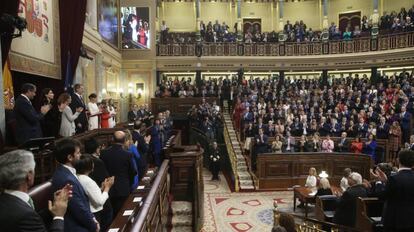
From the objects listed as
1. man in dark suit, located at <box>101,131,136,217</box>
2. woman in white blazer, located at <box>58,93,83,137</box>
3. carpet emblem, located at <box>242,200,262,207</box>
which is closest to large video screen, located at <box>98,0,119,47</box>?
carpet emblem, located at <box>242,200,262,207</box>

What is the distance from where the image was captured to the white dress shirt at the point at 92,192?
2.73m

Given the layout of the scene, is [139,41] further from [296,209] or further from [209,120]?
[296,209]

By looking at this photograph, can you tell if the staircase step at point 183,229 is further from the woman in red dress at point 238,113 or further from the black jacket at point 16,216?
the woman in red dress at point 238,113

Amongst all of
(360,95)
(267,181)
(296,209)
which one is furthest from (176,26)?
(296,209)

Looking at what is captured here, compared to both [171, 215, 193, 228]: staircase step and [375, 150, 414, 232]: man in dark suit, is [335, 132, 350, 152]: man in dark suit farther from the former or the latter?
[375, 150, 414, 232]: man in dark suit

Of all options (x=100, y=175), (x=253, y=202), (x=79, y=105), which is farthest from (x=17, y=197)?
(x=253, y=202)

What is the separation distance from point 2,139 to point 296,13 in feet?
72.7

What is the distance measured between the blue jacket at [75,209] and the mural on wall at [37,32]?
4.20 meters

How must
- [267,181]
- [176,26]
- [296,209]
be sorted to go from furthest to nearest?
[176,26], [267,181], [296,209]

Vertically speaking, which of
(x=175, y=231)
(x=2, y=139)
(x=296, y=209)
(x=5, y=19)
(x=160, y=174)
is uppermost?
(x=5, y=19)

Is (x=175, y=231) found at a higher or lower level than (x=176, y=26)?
lower

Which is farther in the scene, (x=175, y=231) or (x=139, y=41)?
(x=139, y=41)

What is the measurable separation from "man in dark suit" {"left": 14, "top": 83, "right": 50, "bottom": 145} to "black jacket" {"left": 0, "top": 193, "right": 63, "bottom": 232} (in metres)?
2.89

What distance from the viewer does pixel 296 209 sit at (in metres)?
9.35
